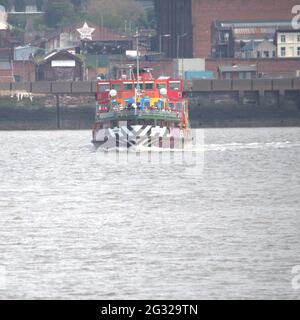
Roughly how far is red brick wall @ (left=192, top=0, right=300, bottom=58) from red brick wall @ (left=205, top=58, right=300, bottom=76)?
6.39 metres

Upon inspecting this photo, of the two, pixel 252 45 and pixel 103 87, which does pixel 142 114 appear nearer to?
pixel 103 87

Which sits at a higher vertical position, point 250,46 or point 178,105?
point 250,46

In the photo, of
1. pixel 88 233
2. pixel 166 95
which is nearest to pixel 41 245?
pixel 88 233

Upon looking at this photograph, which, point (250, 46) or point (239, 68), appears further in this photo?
point (250, 46)

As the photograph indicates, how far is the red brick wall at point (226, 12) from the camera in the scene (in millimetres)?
152875

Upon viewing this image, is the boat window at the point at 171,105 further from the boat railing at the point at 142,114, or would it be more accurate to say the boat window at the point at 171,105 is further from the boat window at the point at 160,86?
the boat railing at the point at 142,114

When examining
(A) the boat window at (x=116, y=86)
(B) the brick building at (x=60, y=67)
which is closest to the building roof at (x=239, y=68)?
(B) the brick building at (x=60, y=67)

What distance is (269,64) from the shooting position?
5714 inches

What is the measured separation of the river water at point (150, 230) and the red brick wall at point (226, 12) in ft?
278

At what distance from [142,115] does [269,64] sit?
6976 cm

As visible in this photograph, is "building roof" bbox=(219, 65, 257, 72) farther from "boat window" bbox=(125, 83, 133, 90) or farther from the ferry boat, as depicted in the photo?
"boat window" bbox=(125, 83, 133, 90)

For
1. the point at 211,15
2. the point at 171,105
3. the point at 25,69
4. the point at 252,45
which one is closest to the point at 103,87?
the point at 171,105

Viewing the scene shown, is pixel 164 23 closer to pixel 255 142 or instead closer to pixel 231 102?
pixel 231 102

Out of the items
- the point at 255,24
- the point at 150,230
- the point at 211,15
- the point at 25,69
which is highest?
the point at 211,15
